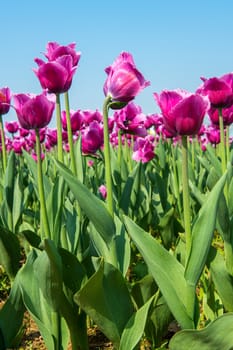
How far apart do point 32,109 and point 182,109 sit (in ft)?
1.83

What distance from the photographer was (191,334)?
1.29 m

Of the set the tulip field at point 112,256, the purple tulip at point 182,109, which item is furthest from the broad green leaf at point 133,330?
the purple tulip at point 182,109

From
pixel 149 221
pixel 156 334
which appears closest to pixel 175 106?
pixel 156 334

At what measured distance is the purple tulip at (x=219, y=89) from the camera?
1.89m

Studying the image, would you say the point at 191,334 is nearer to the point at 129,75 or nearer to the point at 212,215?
the point at 212,215

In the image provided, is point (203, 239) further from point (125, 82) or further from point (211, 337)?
point (125, 82)

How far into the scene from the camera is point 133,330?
1.50m

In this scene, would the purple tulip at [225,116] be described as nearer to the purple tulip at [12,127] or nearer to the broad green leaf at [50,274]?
the broad green leaf at [50,274]

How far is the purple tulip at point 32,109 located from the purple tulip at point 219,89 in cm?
58

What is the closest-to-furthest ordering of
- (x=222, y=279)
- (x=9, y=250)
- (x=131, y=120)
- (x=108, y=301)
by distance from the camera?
(x=108, y=301)
(x=222, y=279)
(x=9, y=250)
(x=131, y=120)

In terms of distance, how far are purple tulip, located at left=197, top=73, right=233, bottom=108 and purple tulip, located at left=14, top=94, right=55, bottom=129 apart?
579mm

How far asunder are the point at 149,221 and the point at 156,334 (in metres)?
1.59

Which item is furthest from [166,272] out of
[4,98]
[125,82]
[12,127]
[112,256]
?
[12,127]

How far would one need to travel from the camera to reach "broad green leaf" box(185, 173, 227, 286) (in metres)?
1.34
